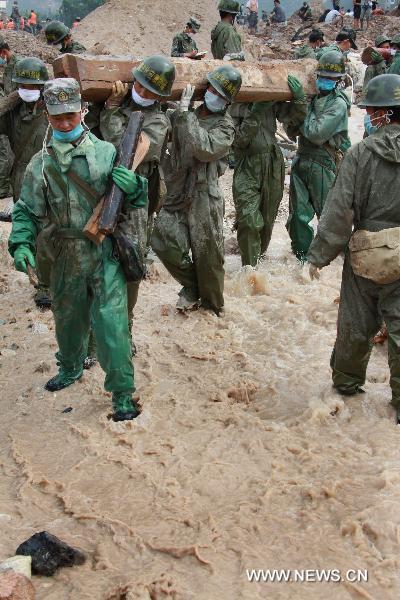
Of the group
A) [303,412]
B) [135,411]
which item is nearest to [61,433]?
[135,411]

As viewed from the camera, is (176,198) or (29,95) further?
(29,95)

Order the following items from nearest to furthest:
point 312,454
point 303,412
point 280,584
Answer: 1. point 280,584
2. point 312,454
3. point 303,412

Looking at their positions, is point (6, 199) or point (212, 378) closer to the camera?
point (212, 378)

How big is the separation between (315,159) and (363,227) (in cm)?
298

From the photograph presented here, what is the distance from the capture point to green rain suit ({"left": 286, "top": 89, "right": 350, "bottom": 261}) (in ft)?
21.4

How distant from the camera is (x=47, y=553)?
2871 mm

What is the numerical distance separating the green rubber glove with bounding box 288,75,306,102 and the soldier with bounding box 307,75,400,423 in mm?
2461

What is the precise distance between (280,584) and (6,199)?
775cm

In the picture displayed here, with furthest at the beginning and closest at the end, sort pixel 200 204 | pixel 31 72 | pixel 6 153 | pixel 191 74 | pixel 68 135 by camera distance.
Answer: pixel 6 153
pixel 31 72
pixel 200 204
pixel 191 74
pixel 68 135

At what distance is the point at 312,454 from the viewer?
147 inches

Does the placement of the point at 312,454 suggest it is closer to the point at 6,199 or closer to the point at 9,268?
the point at 9,268

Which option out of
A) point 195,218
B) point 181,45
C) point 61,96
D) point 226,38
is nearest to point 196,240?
point 195,218

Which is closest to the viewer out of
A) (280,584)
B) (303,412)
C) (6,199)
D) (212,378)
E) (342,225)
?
(280,584)

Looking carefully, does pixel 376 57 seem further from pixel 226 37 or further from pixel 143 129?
pixel 143 129
